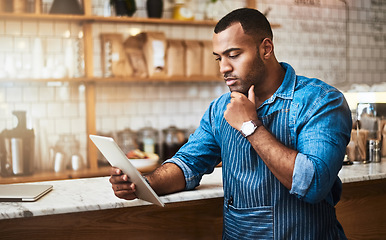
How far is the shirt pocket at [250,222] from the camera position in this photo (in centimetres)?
146

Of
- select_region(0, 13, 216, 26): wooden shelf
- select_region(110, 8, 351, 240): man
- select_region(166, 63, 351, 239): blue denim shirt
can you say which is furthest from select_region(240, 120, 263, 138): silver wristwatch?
select_region(0, 13, 216, 26): wooden shelf

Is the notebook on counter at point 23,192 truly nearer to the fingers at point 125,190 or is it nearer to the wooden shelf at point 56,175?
the fingers at point 125,190

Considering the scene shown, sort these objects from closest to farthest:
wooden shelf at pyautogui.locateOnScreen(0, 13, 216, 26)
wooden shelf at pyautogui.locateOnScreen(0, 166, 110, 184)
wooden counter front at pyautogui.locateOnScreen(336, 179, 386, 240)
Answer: wooden counter front at pyautogui.locateOnScreen(336, 179, 386, 240) → wooden shelf at pyautogui.locateOnScreen(0, 166, 110, 184) → wooden shelf at pyautogui.locateOnScreen(0, 13, 216, 26)

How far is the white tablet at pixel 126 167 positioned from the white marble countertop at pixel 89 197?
9 centimetres

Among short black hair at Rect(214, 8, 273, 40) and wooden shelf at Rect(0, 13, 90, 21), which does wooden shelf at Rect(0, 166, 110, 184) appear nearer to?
wooden shelf at Rect(0, 13, 90, 21)

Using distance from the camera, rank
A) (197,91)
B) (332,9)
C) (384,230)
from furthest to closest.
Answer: (332,9) → (197,91) → (384,230)

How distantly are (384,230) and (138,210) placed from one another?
1.27 m

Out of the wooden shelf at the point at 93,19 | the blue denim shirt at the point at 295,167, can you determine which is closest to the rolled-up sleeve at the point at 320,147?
the blue denim shirt at the point at 295,167

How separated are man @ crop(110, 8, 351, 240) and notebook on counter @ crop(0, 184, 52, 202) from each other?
29 centimetres

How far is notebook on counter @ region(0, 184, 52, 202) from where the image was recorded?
4.99 feet

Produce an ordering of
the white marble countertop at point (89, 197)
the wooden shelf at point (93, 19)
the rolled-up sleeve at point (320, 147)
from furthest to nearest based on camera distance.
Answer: the wooden shelf at point (93, 19), the white marble countertop at point (89, 197), the rolled-up sleeve at point (320, 147)

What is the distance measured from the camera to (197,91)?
425 centimetres

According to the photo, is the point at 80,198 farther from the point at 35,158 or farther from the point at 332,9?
the point at 332,9

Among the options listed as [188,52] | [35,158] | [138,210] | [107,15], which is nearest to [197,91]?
[188,52]
